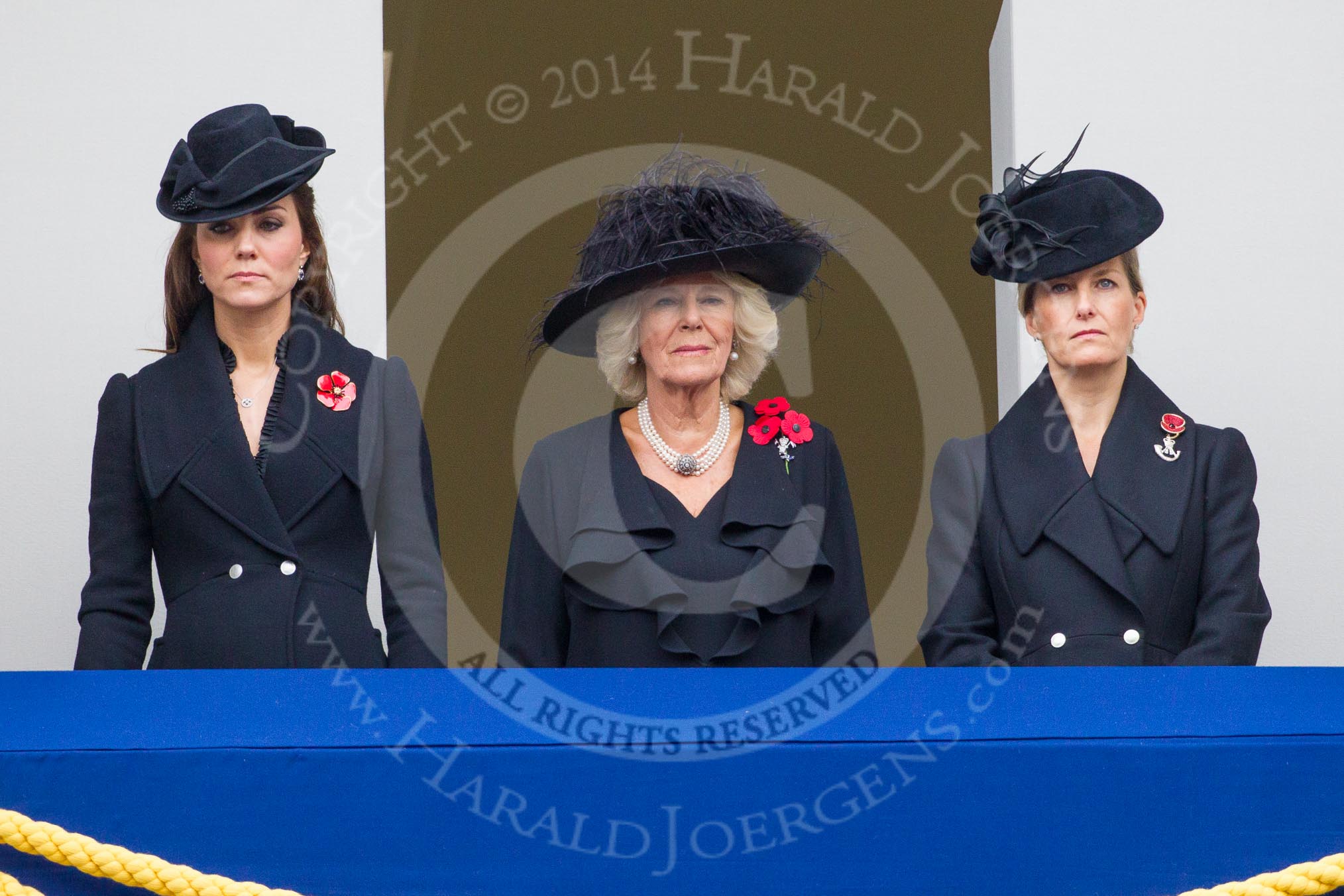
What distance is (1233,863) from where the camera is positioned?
1821mm

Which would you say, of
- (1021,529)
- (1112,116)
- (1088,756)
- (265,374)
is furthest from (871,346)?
(1088,756)

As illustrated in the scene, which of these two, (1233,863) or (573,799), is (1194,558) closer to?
(1233,863)

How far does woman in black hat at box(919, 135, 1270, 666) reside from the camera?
263cm

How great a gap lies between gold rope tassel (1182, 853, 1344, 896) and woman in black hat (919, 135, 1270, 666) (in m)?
0.78

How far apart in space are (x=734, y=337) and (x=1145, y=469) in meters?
0.79

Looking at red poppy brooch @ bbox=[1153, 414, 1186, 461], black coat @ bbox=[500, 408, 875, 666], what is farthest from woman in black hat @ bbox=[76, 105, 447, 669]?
red poppy brooch @ bbox=[1153, 414, 1186, 461]

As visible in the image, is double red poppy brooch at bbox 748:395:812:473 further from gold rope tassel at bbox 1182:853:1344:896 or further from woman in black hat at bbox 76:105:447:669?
gold rope tassel at bbox 1182:853:1344:896

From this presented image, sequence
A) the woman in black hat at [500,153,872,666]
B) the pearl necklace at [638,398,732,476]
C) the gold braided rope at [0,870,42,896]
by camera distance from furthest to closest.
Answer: the pearl necklace at [638,398,732,476] < the woman in black hat at [500,153,872,666] < the gold braided rope at [0,870,42,896]

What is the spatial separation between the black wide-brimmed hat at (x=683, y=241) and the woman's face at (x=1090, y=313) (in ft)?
1.44

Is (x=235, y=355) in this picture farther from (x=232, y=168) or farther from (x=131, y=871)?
(x=131, y=871)

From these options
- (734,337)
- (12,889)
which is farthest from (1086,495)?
(12,889)

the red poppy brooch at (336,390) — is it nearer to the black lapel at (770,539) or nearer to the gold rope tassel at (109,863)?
the black lapel at (770,539)

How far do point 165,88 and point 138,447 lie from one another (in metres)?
1.29

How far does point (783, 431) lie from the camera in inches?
113
